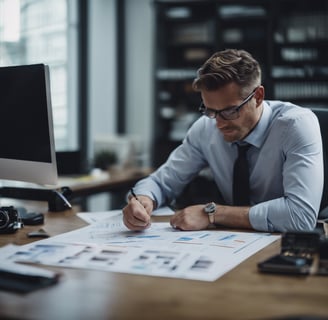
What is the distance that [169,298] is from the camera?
1.20 m

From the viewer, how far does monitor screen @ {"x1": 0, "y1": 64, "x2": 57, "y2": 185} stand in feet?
6.23

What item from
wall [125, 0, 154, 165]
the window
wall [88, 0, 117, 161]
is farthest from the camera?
wall [125, 0, 154, 165]

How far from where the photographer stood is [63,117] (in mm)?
5035

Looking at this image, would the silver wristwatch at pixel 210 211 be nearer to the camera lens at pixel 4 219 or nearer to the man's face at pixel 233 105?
the man's face at pixel 233 105

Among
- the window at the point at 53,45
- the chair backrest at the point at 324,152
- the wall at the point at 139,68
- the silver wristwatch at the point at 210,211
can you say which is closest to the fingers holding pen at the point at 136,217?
the silver wristwatch at the point at 210,211

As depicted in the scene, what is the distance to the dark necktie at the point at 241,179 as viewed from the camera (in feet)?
7.13

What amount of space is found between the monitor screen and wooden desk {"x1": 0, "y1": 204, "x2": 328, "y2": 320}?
24.2 inches

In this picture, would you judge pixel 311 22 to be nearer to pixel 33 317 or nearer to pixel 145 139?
pixel 145 139

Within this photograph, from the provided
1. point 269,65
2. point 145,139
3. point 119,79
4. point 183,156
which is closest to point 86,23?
point 119,79

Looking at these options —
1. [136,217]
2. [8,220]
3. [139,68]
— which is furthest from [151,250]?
[139,68]

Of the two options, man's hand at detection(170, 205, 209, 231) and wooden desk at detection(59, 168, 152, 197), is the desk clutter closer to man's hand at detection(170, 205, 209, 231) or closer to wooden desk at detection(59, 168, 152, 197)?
man's hand at detection(170, 205, 209, 231)

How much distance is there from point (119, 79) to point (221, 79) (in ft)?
11.7

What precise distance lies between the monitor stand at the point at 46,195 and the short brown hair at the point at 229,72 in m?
0.64

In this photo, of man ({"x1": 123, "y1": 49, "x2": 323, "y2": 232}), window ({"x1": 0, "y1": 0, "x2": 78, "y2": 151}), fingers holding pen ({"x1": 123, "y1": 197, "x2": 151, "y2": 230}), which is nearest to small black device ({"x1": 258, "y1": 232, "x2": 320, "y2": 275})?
man ({"x1": 123, "y1": 49, "x2": 323, "y2": 232})
